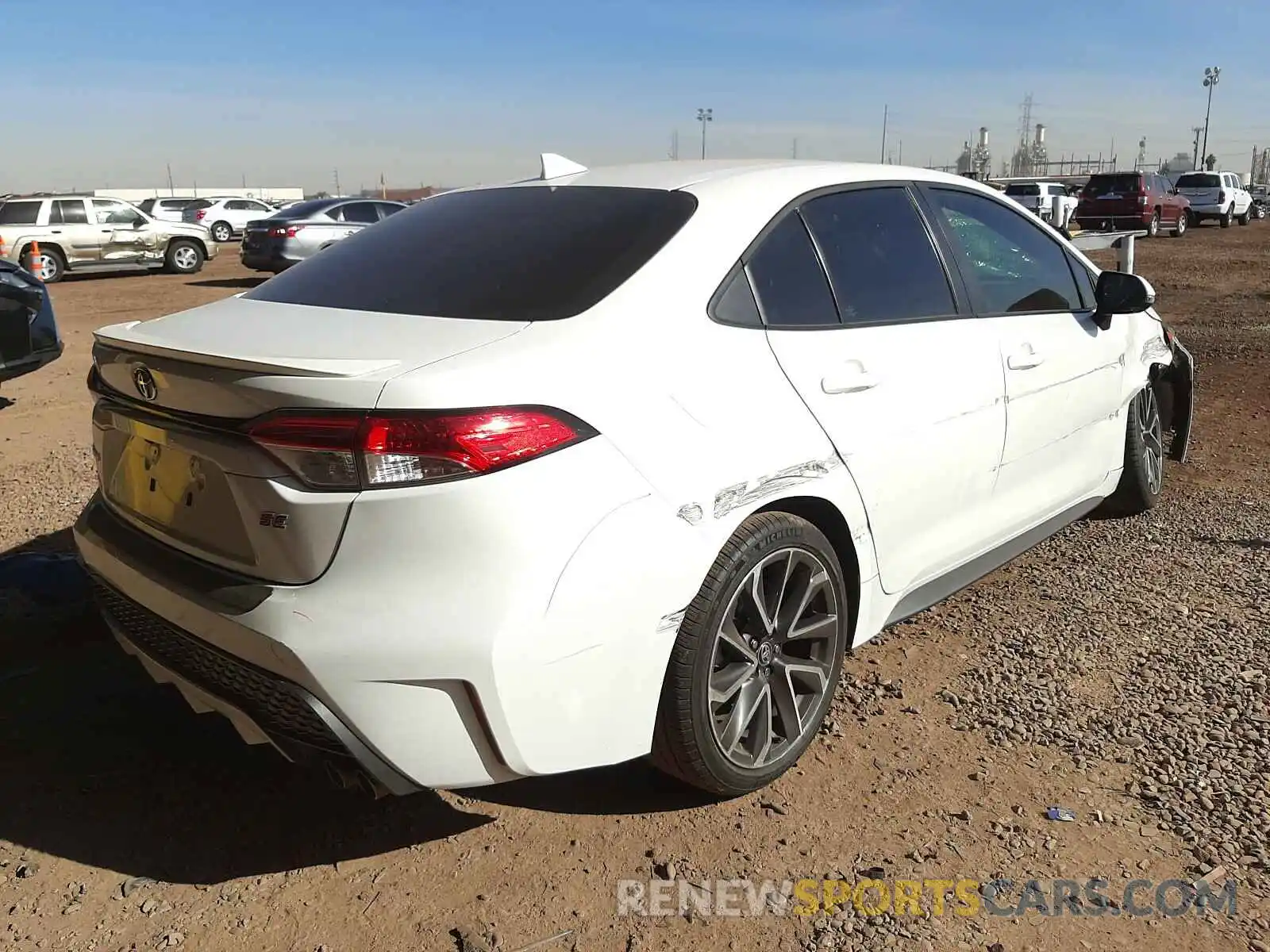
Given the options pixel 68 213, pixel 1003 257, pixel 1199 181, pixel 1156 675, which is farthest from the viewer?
pixel 1199 181

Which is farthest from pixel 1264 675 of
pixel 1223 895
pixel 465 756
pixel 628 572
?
pixel 465 756

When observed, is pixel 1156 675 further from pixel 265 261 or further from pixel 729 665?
pixel 265 261

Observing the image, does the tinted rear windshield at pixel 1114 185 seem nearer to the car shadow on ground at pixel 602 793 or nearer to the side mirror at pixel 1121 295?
the side mirror at pixel 1121 295

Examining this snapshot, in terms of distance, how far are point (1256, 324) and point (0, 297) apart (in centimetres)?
1136

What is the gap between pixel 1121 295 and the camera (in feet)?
13.1

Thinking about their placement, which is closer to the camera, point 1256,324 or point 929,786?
point 929,786

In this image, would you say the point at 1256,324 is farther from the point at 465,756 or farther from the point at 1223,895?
the point at 465,756

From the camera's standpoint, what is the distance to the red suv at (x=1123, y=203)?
87.4ft

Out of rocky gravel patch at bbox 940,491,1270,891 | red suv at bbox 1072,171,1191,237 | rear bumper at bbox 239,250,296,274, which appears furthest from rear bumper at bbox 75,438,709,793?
red suv at bbox 1072,171,1191,237

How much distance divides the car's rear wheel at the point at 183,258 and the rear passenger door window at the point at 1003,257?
19926 mm

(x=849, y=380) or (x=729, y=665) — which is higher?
(x=849, y=380)

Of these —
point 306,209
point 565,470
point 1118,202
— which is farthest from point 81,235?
point 1118,202

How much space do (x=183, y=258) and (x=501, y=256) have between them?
2024cm

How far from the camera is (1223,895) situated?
2332 mm
